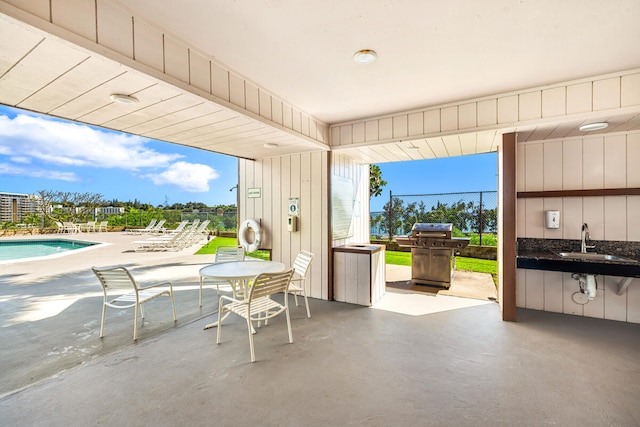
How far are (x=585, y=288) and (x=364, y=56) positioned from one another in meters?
3.66

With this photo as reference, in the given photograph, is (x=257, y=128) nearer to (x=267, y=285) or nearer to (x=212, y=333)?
(x=267, y=285)

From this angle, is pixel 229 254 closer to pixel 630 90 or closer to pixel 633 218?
pixel 630 90

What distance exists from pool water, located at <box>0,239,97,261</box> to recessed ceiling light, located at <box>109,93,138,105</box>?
9.99 meters

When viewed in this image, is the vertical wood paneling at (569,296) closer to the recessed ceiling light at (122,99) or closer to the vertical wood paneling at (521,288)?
the vertical wood paneling at (521,288)

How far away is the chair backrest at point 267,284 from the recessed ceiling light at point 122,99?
5.85ft

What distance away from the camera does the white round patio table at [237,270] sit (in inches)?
104

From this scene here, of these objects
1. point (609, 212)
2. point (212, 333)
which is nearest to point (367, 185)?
point (609, 212)

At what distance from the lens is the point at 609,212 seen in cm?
327

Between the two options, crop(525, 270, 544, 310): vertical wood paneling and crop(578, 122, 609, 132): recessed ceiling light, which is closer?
crop(578, 122, 609, 132): recessed ceiling light

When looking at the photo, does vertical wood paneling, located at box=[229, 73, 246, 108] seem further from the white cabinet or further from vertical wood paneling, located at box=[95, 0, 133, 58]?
the white cabinet

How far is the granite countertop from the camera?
8.66 feet

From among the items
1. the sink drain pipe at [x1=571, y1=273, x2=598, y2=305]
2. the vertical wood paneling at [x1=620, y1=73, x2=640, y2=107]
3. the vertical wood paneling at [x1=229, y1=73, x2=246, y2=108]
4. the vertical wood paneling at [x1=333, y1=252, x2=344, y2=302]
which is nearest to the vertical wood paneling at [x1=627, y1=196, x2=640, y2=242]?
the sink drain pipe at [x1=571, y1=273, x2=598, y2=305]

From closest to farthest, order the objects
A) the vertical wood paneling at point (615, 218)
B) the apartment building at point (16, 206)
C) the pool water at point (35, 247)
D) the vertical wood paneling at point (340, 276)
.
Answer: the vertical wood paneling at point (615, 218) < the vertical wood paneling at point (340, 276) < the pool water at point (35, 247) < the apartment building at point (16, 206)

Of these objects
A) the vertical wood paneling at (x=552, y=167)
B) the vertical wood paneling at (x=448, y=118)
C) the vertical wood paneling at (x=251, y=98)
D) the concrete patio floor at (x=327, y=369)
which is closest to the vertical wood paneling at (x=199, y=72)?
the vertical wood paneling at (x=251, y=98)
